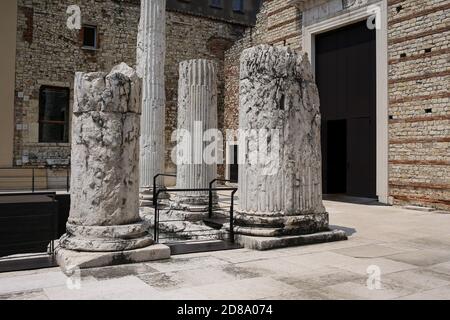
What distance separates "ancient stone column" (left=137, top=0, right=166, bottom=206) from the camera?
34.9ft

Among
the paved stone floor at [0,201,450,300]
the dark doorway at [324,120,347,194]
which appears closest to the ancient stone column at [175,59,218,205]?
the paved stone floor at [0,201,450,300]

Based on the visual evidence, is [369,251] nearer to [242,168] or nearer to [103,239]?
[242,168]

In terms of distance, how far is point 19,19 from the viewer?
15.4 meters

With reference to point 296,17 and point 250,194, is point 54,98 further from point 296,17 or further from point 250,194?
point 250,194

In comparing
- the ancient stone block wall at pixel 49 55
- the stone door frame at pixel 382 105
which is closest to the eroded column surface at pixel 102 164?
the stone door frame at pixel 382 105

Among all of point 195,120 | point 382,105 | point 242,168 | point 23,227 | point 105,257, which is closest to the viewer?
point 105,257

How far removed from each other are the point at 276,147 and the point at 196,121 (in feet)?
10.5

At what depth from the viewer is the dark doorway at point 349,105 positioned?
11.4 metres

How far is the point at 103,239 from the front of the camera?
4.53m

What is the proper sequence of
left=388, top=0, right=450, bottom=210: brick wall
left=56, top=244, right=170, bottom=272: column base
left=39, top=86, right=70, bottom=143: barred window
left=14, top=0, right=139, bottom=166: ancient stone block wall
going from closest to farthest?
left=56, top=244, right=170, bottom=272: column base → left=388, top=0, right=450, bottom=210: brick wall → left=14, top=0, right=139, bottom=166: ancient stone block wall → left=39, top=86, right=70, bottom=143: barred window

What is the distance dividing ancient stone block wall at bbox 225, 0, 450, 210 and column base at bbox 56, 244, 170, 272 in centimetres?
718

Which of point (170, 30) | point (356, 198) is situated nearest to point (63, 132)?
point (170, 30)

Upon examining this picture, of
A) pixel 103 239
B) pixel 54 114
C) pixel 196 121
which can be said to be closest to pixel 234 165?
pixel 54 114

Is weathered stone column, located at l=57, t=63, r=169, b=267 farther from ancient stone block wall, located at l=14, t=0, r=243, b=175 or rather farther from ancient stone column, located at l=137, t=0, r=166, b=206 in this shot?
ancient stone block wall, located at l=14, t=0, r=243, b=175
